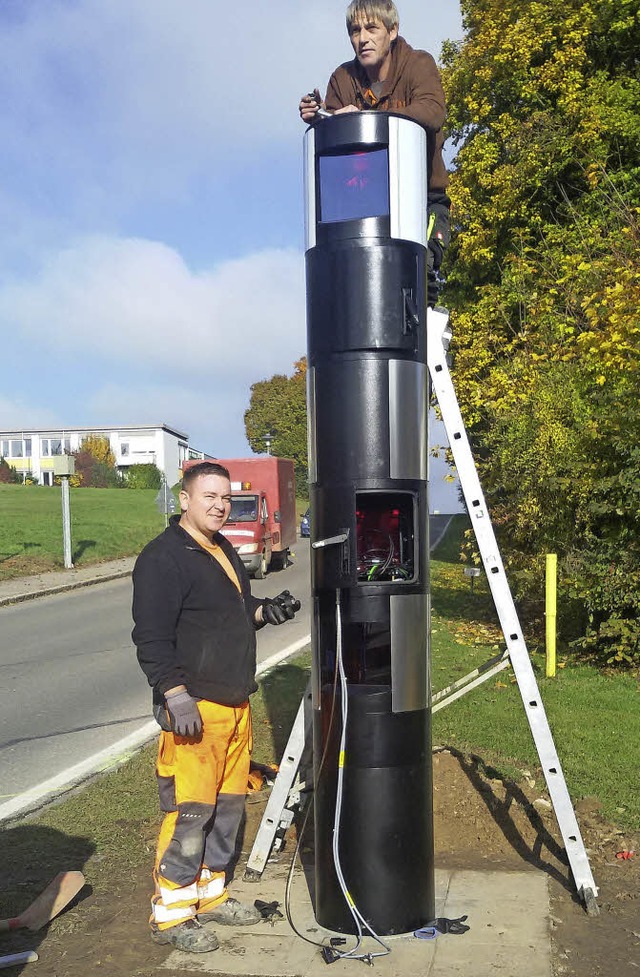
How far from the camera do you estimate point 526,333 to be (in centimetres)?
1711

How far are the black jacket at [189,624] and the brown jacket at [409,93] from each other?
1994 millimetres

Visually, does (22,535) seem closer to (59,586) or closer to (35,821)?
(59,586)

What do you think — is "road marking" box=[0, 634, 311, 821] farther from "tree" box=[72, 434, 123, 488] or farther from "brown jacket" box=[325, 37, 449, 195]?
"tree" box=[72, 434, 123, 488]

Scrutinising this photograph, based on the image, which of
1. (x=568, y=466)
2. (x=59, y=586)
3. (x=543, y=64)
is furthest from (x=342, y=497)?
(x=59, y=586)

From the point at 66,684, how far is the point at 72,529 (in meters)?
25.8

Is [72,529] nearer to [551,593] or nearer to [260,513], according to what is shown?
[260,513]

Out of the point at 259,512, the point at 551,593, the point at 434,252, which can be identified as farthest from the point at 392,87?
the point at 259,512

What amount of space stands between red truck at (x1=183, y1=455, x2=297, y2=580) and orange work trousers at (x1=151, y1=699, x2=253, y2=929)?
1988 cm

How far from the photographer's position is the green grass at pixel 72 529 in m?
29.1

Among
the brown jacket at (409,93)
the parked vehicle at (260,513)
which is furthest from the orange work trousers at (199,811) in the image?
the parked vehicle at (260,513)

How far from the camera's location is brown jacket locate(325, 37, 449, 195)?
4383 millimetres

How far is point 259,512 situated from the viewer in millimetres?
25828

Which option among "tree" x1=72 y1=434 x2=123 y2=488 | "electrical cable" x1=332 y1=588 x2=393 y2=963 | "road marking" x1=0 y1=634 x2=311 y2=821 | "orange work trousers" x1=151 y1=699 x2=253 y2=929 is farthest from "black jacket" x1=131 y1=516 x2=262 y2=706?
"tree" x1=72 y1=434 x2=123 y2=488

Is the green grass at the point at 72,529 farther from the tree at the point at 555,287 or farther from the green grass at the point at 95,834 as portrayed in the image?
the green grass at the point at 95,834
